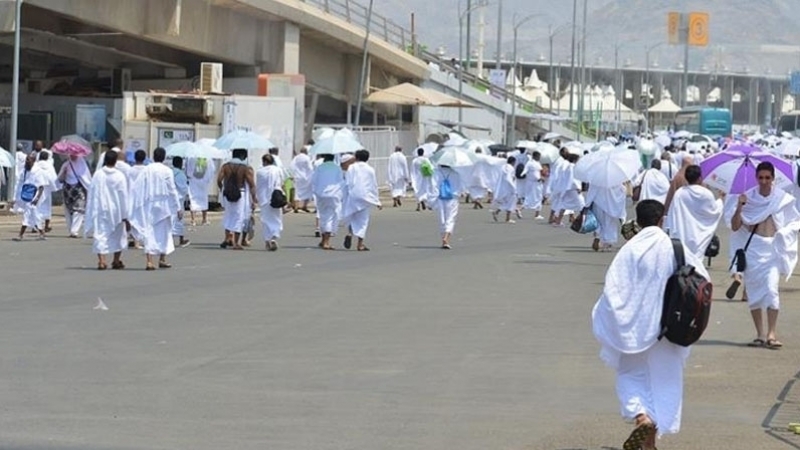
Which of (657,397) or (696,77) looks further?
(696,77)

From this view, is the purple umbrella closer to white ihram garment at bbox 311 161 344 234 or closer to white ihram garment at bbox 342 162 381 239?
white ihram garment at bbox 342 162 381 239

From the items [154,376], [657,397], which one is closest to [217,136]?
[154,376]

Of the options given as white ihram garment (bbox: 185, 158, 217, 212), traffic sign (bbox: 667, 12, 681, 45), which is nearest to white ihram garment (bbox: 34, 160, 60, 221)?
white ihram garment (bbox: 185, 158, 217, 212)

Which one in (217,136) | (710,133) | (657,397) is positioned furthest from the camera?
(710,133)

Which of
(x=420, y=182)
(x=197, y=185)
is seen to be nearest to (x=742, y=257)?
(x=197, y=185)

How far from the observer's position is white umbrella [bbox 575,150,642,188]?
88.1 feet

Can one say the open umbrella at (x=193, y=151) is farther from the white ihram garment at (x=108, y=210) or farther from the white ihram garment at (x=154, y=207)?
the white ihram garment at (x=108, y=210)

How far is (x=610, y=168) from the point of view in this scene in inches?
1059

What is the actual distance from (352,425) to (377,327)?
5616mm

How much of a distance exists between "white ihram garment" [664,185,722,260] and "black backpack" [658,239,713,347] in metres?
8.14

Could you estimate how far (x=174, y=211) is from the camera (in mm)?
22797

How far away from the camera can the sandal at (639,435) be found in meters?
9.48

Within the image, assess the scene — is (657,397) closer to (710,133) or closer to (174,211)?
(174,211)

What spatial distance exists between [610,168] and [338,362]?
1393 centimetres
